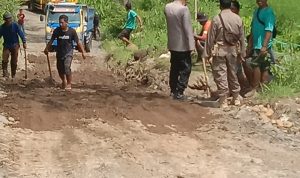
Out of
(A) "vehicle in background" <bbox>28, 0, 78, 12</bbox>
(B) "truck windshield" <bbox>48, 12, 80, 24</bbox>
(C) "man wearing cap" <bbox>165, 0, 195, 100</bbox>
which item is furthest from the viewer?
(A) "vehicle in background" <bbox>28, 0, 78, 12</bbox>

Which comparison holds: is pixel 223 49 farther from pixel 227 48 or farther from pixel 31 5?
pixel 31 5

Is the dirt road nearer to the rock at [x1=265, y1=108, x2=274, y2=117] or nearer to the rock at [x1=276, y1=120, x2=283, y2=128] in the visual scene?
the rock at [x1=276, y1=120, x2=283, y2=128]

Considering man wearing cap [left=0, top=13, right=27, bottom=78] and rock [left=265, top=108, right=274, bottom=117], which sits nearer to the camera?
rock [left=265, top=108, right=274, bottom=117]

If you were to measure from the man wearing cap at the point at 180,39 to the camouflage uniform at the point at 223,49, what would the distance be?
559mm

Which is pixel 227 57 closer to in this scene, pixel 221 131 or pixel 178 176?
pixel 221 131

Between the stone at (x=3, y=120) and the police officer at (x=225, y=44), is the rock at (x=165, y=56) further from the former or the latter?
the stone at (x=3, y=120)

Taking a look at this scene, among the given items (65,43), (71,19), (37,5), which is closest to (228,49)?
(65,43)

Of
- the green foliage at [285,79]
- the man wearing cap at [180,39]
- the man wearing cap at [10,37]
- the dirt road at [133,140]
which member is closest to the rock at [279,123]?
the dirt road at [133,140]

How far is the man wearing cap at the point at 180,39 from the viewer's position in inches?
426

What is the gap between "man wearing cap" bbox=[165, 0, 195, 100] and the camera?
10820 millimetres

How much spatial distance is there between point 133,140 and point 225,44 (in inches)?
110

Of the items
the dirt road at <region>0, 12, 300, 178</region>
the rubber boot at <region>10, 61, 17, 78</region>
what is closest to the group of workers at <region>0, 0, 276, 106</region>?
the dirt road at <region>0, 12, 300, 178</region>

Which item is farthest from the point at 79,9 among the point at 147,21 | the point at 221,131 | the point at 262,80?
the point at 221,131

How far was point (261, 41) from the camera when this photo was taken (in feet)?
35.5
